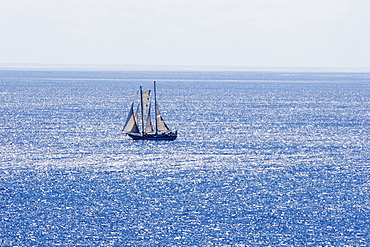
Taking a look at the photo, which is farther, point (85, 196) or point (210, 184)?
point (210, 184)

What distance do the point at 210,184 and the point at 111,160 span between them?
18.2 m

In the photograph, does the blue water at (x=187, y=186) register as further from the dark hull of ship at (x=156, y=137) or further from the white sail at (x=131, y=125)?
the white sail at (x=131, y=125)

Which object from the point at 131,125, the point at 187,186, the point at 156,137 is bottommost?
the point at 187,186

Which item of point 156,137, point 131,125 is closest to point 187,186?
point 156,137

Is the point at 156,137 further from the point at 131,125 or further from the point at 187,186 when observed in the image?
the point at 187,186

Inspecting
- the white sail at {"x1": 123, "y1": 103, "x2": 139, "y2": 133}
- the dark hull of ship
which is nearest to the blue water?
the dark hull of ship

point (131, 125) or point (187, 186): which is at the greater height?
point (131, 125)

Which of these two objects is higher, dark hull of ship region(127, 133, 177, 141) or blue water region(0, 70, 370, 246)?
dark hull of ship region(127, 133, 177, 141)

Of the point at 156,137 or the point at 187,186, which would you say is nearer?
the point at 187,186

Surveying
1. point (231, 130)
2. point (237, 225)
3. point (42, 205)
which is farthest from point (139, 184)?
point (231, 130)

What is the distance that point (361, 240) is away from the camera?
1886 inches

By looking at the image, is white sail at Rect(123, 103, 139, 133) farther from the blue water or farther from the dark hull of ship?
the blue water

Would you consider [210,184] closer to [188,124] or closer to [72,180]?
[72,180]

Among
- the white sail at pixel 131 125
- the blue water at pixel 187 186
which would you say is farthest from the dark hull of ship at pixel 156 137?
the blue water at pixel 187 186
